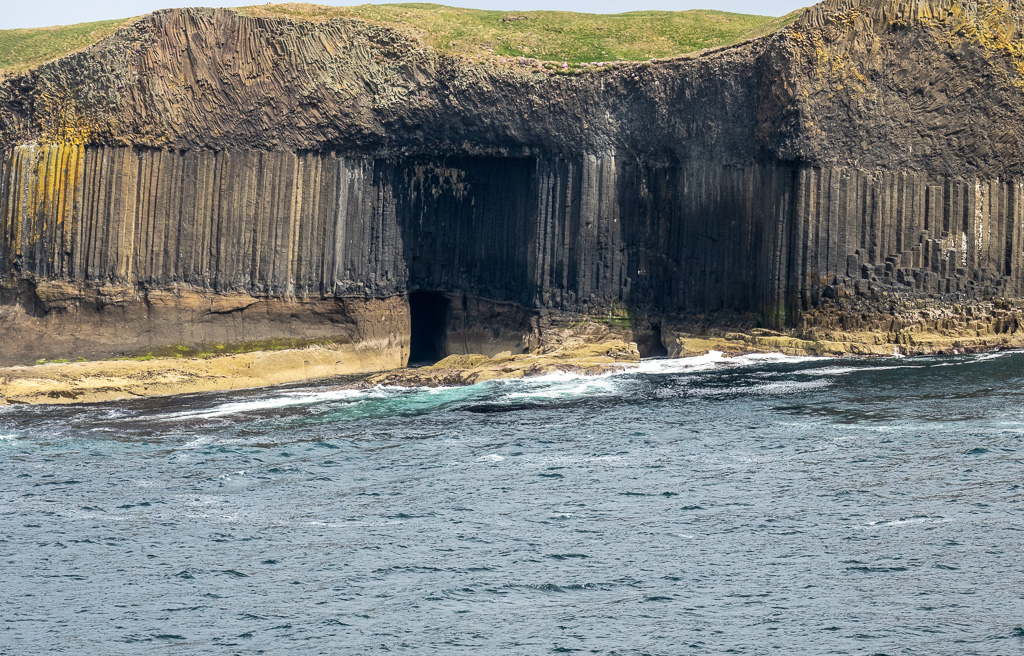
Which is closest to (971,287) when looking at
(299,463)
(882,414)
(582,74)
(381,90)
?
(882,414)

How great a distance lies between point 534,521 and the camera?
100.0 ft

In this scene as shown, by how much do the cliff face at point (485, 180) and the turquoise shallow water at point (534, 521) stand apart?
7307 millimetres

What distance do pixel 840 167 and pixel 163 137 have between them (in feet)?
79.3

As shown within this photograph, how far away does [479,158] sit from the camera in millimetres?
53469

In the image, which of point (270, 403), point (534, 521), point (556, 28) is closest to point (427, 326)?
point (556, 28)

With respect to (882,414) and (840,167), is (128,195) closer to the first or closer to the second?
(840,167)

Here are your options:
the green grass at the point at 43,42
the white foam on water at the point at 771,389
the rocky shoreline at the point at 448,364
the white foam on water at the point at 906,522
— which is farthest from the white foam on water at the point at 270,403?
the white foam on water at the point at 906,522

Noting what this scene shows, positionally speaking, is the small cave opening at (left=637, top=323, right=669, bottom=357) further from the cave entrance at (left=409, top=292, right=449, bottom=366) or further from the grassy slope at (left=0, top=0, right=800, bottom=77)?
the grassy slope at (left=0, top=0, right=800, bottom=77)

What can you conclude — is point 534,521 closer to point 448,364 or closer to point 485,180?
point 448,364

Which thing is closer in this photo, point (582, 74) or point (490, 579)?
point (490, 579)

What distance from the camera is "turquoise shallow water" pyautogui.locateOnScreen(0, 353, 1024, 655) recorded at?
24652 mm

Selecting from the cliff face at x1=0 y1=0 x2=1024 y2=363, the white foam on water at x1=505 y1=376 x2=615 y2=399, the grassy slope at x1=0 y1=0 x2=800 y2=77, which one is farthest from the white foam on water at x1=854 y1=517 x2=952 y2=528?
the grassy slope at x1=0 y1=0 x2=800 y2=77

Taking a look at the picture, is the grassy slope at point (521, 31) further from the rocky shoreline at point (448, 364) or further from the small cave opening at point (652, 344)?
the rocky shoreline at point (448, 364)

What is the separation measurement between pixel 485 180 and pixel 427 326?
6780 mm
